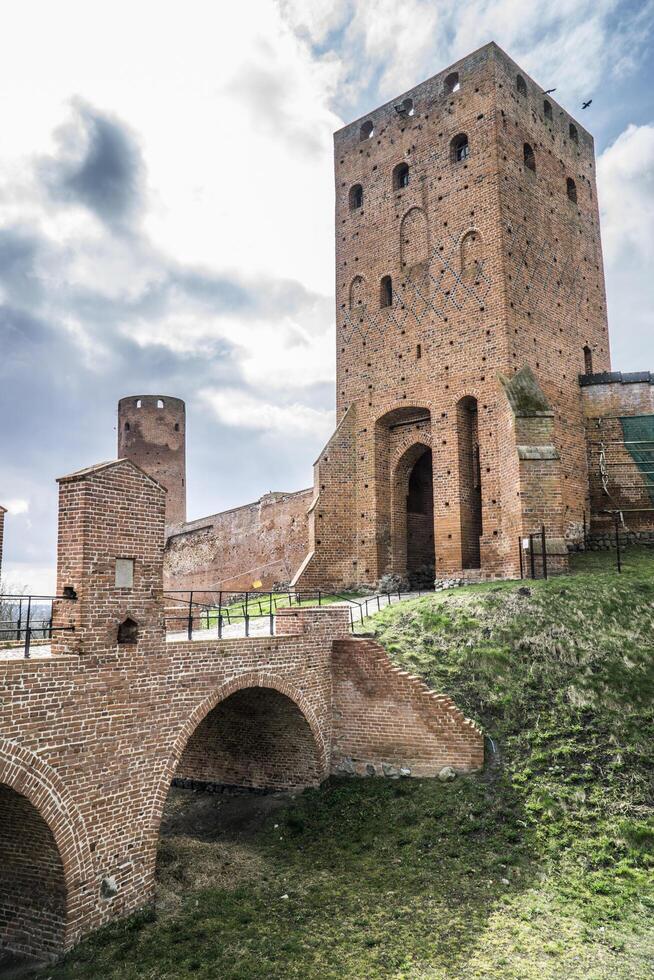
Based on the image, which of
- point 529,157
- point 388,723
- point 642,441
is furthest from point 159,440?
point 388,723

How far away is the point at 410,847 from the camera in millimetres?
10344

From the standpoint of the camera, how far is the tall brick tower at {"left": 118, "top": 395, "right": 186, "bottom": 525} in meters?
35.9

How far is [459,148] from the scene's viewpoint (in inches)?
808

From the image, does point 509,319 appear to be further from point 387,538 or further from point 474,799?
point 474,799

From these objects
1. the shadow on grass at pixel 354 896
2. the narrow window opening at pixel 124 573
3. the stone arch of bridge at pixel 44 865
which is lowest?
the shadow on grass at pixel 354 896

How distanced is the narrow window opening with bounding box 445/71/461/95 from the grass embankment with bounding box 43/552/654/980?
14311 mm

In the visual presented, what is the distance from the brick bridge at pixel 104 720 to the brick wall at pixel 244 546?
13.8 metres

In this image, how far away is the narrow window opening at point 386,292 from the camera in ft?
69.7

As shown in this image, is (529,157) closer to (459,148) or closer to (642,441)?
(459,148)

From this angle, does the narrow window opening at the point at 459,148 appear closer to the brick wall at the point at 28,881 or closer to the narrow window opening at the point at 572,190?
the narrow window opening at the point at 572,190

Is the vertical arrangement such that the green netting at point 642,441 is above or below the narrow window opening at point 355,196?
below

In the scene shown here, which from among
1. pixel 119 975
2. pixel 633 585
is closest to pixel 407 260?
pixel 633 585

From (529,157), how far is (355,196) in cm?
515

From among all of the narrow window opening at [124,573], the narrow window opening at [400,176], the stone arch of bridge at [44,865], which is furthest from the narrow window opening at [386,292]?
the stone arch of bridge at [44,865]
